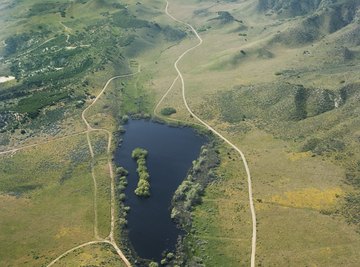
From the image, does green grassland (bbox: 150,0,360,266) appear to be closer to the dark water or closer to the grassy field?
the dark water

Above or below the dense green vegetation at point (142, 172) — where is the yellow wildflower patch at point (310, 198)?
above

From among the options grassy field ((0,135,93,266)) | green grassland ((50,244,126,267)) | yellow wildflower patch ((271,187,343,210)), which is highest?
yellow wildflower patch ((271,187,343,210))

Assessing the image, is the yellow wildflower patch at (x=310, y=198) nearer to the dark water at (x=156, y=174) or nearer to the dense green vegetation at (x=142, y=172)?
the dark water at (x=156, y=174)

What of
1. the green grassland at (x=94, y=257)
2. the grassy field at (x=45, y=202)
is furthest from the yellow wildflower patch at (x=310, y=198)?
the grassy field at (x=45, y=202)

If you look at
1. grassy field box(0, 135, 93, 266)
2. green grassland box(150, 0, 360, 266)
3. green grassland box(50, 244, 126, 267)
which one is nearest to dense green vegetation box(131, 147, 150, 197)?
grassy field box(0, 135, 93, 266)

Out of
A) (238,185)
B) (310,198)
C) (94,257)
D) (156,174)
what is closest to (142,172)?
(156,174)
